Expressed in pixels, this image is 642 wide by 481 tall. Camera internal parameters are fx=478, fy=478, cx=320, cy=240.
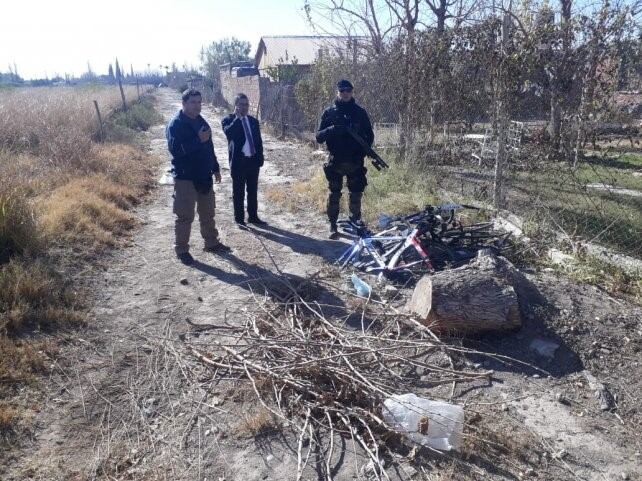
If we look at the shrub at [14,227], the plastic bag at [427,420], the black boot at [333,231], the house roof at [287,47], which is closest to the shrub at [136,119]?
the house roof at [287,47]

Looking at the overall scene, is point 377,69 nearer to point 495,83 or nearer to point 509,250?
point 495,83

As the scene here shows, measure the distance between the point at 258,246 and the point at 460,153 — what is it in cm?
425

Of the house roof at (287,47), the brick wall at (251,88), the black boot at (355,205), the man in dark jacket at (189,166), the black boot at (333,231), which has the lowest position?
the black boot at (333,231)

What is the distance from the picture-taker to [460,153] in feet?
27.3

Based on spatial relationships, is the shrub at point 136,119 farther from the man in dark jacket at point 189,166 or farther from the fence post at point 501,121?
the fence post at point 501,121

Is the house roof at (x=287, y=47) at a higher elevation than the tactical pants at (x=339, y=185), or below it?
higher

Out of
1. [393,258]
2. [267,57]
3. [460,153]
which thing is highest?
[267,57]

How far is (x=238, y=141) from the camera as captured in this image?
6359 mm

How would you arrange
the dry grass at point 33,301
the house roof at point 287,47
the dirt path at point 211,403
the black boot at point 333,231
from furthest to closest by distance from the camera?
the house roof at point 287,47, the black boot at point 333,231, the dry grass at point 33,301, the dirt path at point 211,403

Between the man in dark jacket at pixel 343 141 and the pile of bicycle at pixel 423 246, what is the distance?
2.83ft

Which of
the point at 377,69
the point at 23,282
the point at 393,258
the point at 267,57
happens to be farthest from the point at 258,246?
the point at 267,57

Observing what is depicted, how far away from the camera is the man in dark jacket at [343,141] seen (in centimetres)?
582

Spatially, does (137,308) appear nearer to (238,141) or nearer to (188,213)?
(188,213)

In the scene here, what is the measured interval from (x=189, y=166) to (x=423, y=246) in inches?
106
